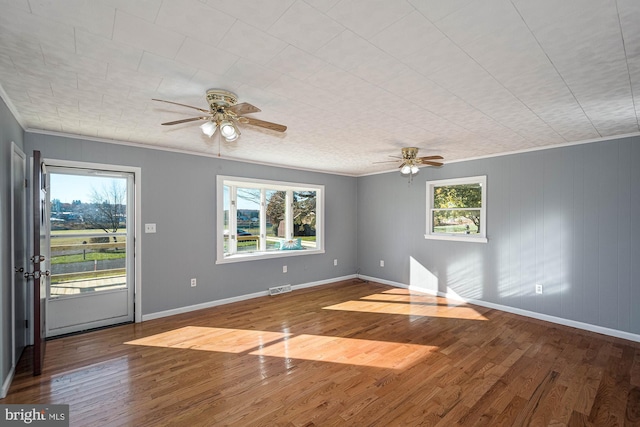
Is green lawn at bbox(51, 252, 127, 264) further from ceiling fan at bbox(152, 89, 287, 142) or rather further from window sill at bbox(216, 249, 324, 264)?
ceiling fan at bbox(152, 89, 287, 142)

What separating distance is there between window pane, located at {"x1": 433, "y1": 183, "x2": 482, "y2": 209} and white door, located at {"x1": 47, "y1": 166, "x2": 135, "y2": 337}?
4.98m

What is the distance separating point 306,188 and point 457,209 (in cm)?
286

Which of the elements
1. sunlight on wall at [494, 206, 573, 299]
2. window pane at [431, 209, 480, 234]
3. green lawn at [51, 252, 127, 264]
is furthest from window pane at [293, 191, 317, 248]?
sunlight on wall at [494, 206, 573, 299]

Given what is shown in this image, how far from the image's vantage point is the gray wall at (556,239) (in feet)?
11.6

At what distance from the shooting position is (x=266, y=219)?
5703 millimetres

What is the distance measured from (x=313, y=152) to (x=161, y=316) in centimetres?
325

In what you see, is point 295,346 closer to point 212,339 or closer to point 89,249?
point 212,339

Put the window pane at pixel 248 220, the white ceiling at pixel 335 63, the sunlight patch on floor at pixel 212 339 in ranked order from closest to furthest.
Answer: the white ceiling at pixel 335 63 → the sunlight patch on floor at pixel 212 339 → the window pane at pixel 248 220

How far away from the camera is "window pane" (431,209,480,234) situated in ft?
16.3

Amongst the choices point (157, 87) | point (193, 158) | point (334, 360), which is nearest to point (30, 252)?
point (193, 158)

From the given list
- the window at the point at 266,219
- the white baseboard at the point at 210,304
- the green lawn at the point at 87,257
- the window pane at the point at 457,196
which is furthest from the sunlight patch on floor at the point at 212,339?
the window pane at the point at 457,196

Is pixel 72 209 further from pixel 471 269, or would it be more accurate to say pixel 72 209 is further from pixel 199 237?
pixel 471 269

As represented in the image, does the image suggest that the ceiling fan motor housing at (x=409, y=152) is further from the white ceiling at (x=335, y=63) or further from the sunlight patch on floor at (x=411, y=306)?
the sunlight patch on floor at (x=411, y=306)

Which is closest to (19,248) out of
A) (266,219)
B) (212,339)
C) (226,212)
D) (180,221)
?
(180,221)
